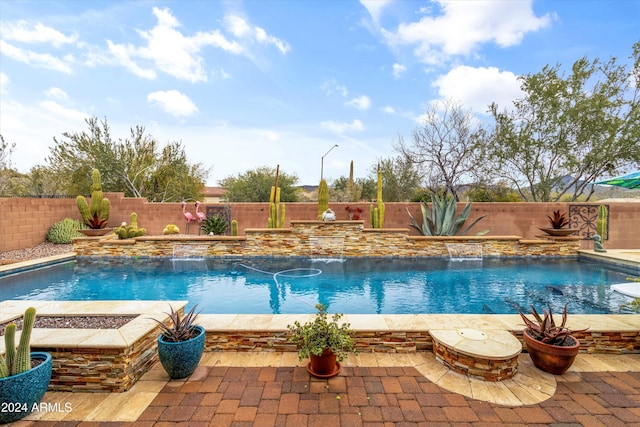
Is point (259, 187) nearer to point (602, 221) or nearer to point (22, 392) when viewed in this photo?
point (602, 221)

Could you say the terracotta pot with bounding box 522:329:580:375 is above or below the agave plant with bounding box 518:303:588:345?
below

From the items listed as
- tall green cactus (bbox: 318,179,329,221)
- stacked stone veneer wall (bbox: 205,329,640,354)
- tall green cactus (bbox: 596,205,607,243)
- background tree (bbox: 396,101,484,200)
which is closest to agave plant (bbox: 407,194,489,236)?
tall green cactus (bbox: 318,179,329,221)

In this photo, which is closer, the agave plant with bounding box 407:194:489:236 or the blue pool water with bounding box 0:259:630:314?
the blue pool water with bounding box 0:259:630:314

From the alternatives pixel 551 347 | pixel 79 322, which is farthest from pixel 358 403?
pixel 79 322

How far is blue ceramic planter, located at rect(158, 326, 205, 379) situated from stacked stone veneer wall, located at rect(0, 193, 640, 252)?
737 centimetres

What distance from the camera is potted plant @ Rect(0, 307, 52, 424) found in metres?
1.98

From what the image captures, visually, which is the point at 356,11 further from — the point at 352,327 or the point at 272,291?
the point at 352,327

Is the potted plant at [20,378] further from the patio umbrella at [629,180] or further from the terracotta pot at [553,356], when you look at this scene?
the patio umbrella at [629,180]

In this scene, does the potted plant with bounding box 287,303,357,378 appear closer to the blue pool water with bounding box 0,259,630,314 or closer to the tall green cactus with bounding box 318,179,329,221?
the blue pool water with bounding box 0,259,630,314

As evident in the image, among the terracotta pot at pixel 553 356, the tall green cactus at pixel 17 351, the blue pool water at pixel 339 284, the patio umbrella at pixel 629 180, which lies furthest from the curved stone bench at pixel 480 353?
the tall green cactus at pixel 17 351

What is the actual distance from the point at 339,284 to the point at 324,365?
12.7 ft

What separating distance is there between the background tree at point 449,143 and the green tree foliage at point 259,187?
8907mm

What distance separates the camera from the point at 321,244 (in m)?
9.13

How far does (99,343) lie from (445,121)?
605 inches
